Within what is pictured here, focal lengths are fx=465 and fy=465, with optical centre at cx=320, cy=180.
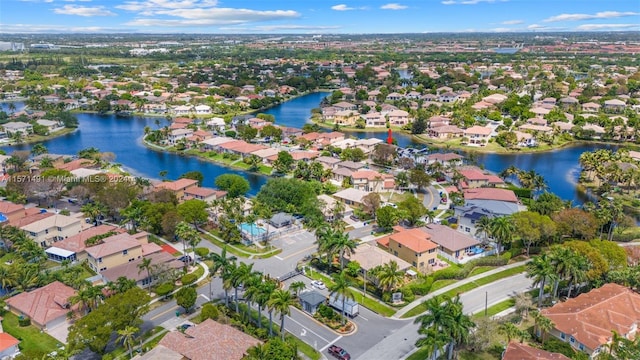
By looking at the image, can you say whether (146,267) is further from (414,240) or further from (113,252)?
(414,240)

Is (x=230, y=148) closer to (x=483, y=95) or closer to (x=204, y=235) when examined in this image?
(x=204, y=235)

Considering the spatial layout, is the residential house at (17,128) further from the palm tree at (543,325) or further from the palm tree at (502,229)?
the palm tree at (543,325)

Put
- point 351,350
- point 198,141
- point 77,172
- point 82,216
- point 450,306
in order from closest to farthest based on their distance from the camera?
point 450,306
point 351,350
point 82,216
point 77,172
point 198,141

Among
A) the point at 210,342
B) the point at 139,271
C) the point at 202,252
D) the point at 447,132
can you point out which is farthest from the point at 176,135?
the point at 210,342

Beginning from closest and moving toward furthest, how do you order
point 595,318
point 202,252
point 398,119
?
point 595,318 → point 202,252 → point 398,119

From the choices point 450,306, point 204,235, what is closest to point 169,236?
point 204,235

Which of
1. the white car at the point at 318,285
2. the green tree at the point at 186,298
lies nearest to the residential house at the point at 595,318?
the white car at the point at 318,285
